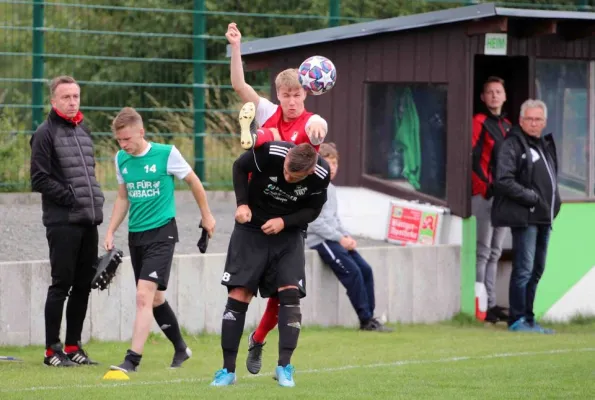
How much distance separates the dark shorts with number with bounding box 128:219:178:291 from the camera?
9680 millimetres

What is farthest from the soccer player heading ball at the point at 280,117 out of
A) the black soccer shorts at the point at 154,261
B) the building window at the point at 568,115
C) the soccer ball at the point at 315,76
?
the building window at the point at 568,115

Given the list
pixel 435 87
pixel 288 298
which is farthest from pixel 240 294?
pixel 435 87

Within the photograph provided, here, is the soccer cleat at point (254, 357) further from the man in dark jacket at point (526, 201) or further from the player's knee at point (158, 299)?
the man in dark jacket at point (526, 201)

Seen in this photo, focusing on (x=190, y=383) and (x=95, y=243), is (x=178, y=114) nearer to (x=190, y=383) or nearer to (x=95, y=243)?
(x=95, y=243)

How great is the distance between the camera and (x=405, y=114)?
49.2 feet

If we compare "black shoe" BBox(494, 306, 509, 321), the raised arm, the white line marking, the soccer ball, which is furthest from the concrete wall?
the soccer ball

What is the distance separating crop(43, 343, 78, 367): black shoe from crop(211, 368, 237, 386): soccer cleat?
1.90m

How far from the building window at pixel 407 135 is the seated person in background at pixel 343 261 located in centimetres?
204

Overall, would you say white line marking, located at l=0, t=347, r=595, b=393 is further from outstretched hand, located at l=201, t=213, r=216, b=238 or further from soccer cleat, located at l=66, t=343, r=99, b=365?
soccer cleat, located at l=66, t=343, r=99, b=365

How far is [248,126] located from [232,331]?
1.35m

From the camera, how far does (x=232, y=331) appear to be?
8.78m

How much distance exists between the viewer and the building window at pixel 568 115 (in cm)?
1504

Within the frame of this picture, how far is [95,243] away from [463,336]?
4.19m

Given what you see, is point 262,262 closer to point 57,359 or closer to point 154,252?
point 154,252
